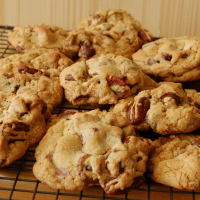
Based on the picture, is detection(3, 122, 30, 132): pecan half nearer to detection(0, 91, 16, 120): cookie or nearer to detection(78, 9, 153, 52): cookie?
detection(0, 91, 16, 120): cookie

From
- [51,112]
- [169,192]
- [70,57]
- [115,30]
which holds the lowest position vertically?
[169,192]

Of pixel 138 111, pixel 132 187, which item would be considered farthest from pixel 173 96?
pixel 132 187

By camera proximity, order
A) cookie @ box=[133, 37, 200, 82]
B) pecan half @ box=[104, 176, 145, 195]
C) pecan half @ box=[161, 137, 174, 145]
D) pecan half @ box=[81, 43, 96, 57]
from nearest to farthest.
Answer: pecan half @ box=[104, 176, 145, 195] → pecan half @ box=[161, 137, 174, 145] → cookie @ box=[133, 37, 200, 82] → pecan half @ box=[81, 43, 96, 57]

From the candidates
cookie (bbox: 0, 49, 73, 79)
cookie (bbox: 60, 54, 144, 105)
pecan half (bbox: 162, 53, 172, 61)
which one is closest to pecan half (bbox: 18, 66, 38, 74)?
cookie (bbox: 0, 49, 73, 79)

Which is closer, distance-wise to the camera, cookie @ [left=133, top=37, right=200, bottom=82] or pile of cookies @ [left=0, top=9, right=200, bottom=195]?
pile of cookies @ [left=0, top=9, right=200, bottom=195]

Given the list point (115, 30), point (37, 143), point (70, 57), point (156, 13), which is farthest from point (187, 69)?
point (156, 13)

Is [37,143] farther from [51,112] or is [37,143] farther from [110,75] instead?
[110,75]

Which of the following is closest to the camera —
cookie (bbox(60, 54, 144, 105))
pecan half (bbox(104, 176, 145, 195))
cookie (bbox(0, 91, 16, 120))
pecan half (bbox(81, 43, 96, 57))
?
pecan half (bbox(104, 176, 145, 195))

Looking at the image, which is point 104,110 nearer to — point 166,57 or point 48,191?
point 48,191

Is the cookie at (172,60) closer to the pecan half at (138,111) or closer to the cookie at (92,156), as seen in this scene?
the pecan half at (138,111)
